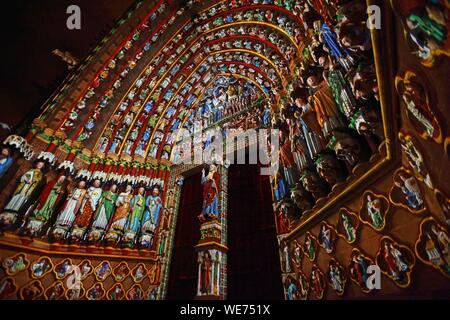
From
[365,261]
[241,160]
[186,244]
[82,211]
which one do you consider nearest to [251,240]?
[186,244]

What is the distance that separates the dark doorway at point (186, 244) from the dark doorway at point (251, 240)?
1067 mm

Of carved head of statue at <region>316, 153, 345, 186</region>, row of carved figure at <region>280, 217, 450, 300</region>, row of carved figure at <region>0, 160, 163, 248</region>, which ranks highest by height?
row of carved figure at <region>0, 160, 163, 248</region>

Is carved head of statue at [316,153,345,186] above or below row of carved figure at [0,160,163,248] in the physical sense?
below

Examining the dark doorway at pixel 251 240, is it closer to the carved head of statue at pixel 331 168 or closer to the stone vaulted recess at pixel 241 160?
the stone vaulted recess at pixel 241 160

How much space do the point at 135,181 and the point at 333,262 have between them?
231 inches

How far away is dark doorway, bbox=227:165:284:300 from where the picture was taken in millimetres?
4676

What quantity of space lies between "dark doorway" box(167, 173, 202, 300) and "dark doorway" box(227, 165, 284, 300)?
3.50ft

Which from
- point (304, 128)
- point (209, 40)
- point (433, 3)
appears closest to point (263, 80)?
point (209, 40)

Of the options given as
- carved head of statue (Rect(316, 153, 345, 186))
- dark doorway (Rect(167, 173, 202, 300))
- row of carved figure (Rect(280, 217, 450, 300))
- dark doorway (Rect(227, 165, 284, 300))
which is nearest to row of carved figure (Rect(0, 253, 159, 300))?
dark doorway (Rect(167, 173, 202, 300))

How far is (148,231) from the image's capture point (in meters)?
6.07

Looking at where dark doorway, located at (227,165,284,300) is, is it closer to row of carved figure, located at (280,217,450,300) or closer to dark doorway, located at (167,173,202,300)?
row of carved figure, located at (280,217,450,300)

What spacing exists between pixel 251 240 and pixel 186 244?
1.99 metres

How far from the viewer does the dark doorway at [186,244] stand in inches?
216

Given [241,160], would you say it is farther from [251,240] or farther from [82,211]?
[82,211]
